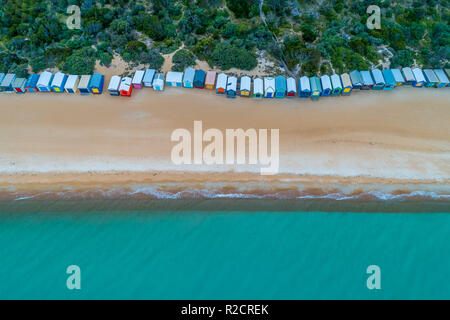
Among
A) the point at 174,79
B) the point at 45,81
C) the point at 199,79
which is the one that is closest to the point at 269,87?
the point at 199,79

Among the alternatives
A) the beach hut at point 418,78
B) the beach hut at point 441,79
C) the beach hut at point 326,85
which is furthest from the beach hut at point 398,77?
the beach hut at point 326,85

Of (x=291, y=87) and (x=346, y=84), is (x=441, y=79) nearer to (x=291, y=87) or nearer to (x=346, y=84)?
(x=346, y=84)

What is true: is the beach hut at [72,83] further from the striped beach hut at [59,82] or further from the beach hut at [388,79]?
the beach hut at [388,79]

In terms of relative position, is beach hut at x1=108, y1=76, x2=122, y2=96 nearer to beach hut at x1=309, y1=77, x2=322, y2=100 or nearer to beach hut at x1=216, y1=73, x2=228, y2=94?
beach hut at x1=216, y1=73, x2=228, y2=94

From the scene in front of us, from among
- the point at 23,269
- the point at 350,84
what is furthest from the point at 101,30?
the point at 350,84

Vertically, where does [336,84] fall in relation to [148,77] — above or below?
below

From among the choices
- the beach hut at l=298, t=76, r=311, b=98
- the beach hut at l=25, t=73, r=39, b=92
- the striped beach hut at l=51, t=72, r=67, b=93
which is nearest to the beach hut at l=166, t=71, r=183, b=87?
the striped beach hut at l=51, t=72, r=67, b=93
